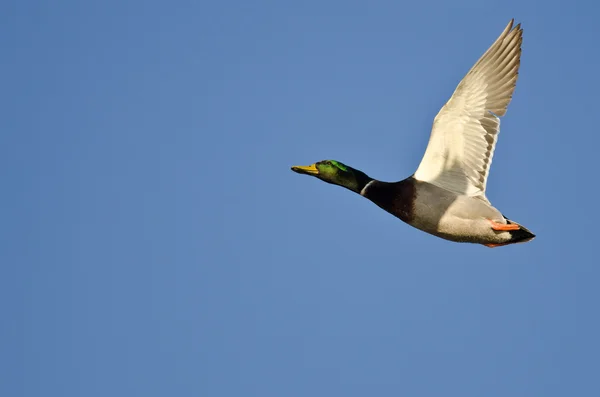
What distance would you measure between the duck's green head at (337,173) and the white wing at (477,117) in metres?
1.14

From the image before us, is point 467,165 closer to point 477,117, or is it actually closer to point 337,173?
point 477,117

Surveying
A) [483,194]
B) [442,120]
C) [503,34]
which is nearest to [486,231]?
[483,194]

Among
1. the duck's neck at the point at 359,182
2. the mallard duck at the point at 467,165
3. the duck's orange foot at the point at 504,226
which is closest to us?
the duck's orange foot at the point at 504,226

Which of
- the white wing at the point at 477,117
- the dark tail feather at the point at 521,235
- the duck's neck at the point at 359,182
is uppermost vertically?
the white wing at the point at 477,117

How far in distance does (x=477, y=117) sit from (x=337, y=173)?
2.24 m

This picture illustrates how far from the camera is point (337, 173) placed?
1823 centimetres

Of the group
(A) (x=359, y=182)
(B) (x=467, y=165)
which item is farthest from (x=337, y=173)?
(B) (x=467, y=165)

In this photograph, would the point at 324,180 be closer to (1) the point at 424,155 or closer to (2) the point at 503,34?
(1) the point at 424,155

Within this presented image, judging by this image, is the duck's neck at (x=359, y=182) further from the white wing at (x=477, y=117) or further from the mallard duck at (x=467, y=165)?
the white wing at (x=477, y=117)

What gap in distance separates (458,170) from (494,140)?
2.09 feet

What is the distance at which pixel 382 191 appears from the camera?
17562 mm

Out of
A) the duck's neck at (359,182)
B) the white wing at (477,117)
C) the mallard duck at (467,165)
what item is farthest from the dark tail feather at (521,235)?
the duck's neck at (359,182)

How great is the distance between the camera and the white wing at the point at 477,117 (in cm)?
1712

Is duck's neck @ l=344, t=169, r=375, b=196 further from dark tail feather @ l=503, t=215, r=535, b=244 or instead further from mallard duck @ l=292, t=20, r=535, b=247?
dark tail feather @ l=503, t=215, r=535, b=244
